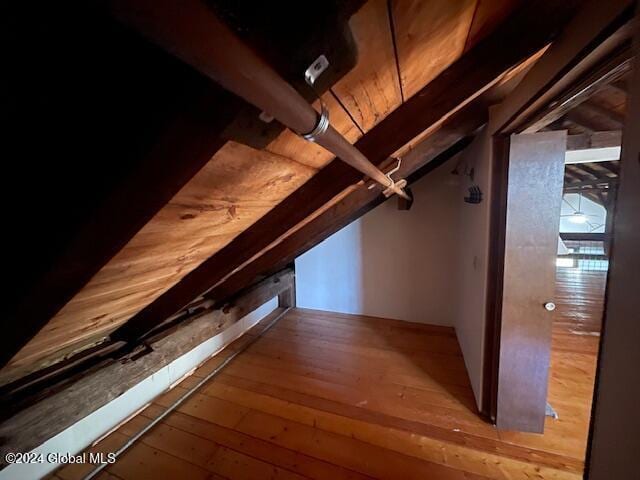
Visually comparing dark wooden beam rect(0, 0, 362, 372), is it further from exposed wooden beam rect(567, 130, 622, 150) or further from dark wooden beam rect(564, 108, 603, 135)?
dark wooden beam rect(564, 108, 603, 135)

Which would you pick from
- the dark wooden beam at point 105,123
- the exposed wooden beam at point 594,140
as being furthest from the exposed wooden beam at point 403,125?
the exposed wooden beam at point 594,140

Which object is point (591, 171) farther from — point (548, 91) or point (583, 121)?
point (548, 91)

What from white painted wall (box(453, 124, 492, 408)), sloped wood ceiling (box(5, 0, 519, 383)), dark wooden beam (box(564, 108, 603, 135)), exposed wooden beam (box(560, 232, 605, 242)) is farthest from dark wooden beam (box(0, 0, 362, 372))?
exposed wooden beam (box(560, 232, 605, 242))

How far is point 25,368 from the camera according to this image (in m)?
1.19

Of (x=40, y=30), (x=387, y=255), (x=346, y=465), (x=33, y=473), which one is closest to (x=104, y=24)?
(x=40, y=30)

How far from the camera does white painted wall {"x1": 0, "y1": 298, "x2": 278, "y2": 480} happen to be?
1.39 m

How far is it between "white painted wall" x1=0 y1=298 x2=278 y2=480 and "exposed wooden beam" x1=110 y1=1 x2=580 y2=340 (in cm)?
65

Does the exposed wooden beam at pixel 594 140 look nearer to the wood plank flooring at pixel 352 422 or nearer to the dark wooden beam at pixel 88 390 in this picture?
the wood plank flooring at pixel 352 422

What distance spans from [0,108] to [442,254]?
10.4ft

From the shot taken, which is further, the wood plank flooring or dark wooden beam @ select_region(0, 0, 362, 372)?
the wood plank flooring

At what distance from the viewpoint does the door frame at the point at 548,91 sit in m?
0.62

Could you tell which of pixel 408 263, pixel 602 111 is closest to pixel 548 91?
pixel 602 111

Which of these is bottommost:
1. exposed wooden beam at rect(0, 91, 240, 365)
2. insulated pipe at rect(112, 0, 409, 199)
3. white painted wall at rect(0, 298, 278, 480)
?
white painted wall at rect(0, 298, 278, 480)

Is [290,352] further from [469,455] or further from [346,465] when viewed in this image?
[469,455]
